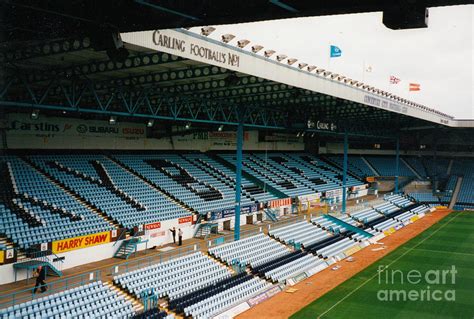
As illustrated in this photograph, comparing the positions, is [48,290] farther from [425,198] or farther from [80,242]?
[425,198]

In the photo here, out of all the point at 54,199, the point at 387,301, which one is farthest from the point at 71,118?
the point at 387,301

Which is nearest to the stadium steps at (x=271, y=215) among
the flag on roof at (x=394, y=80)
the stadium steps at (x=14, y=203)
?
the flag on roof at (x=394, y=80)

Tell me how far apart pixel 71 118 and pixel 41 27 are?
67.2 ft

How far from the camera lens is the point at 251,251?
86.4 ft

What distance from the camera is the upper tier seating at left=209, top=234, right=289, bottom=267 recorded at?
24641 mm

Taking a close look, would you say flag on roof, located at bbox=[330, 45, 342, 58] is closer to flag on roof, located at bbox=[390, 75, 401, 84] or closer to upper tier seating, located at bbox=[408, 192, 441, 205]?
flag on roof, located at bbox=[390, 75, 401, 84]

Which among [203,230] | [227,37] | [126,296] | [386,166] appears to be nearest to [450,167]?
[386,166]

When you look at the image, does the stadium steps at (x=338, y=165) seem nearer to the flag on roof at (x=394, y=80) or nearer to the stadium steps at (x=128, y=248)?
the flag on roof at (x=394, y=80)

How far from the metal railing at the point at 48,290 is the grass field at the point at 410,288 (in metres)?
9.61

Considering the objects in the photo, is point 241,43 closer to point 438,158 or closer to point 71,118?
point 71,118

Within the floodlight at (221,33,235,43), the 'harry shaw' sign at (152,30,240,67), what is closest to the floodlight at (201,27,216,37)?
the 'harry shaw' sign at (152,30,240,67)

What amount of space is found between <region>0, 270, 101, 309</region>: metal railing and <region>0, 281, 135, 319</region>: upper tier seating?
46 centimetres

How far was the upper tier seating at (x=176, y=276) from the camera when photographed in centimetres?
1908

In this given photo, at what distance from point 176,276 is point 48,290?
5925 mm
